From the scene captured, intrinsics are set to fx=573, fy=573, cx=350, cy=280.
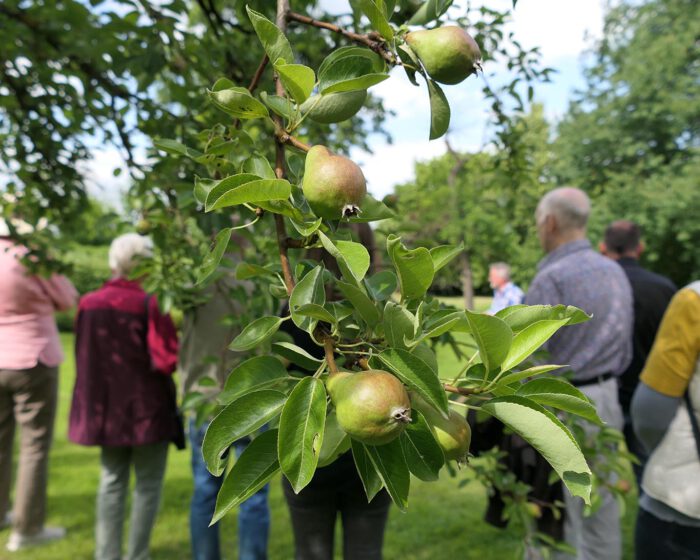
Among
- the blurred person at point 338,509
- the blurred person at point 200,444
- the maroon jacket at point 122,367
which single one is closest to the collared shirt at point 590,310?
the blurred person at point 338,509

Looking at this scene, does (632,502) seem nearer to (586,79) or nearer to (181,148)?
(181,148)

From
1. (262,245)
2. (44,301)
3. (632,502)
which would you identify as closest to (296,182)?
(262,245)

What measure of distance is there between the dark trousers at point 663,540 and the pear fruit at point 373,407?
2.04m

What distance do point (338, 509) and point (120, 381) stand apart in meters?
1.48

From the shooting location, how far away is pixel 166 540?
389cm

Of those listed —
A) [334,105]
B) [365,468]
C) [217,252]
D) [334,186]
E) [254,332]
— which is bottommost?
[365,468]

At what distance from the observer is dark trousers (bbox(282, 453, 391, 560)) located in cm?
223

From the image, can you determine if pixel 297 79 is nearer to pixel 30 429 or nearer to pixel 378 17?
pixel 378 17

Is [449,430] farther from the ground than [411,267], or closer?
closer

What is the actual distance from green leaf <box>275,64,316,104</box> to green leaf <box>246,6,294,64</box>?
36 millimetres

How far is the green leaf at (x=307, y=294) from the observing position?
0.68 meters

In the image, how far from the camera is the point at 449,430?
2.26ft

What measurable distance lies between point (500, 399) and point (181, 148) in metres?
0.70

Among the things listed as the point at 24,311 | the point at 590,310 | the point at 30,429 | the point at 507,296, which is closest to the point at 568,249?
the point at 590,310
